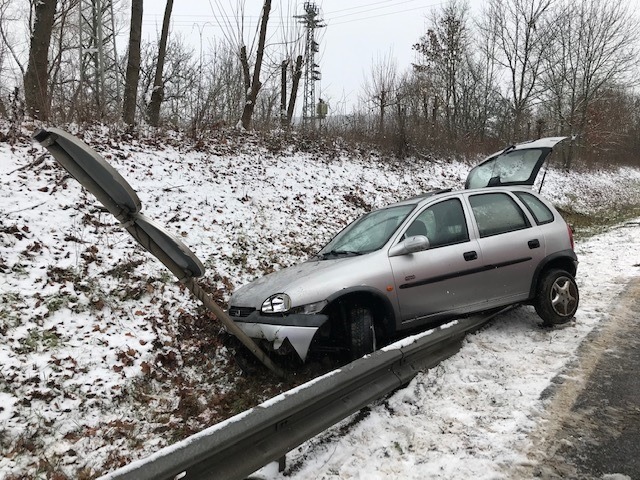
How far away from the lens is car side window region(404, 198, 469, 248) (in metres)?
4.78

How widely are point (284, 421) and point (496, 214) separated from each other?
12.1 ft

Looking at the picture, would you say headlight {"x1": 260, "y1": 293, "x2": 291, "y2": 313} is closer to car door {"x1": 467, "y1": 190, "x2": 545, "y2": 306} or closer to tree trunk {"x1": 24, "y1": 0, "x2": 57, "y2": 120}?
car door {"x1": 467, "y1": 190, "x2": 545, "y2": 306}

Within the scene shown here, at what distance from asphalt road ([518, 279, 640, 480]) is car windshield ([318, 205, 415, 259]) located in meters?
2.08

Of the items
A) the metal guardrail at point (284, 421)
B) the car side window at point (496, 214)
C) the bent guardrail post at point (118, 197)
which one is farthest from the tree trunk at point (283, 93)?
the metal guardrail at point (284, 421)

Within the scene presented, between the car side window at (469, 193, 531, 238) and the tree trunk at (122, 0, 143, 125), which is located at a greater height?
the tree trunk at (122, 0, 143, 125)

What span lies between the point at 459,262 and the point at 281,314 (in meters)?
1.99

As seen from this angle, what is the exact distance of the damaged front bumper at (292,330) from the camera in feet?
12.6

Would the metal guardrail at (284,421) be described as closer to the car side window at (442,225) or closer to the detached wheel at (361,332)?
the detached wheel at (361,332)

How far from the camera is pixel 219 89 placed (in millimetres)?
12828

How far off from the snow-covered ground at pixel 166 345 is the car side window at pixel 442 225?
1.16 m

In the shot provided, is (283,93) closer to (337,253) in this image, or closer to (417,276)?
(337,253)

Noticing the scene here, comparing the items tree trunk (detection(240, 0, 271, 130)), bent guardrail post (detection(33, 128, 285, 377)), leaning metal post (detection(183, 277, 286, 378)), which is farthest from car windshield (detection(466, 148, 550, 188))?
tree trunk (detection(240, 0, 271, 130))

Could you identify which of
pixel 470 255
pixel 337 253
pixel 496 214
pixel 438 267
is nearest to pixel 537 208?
pixel 496 214

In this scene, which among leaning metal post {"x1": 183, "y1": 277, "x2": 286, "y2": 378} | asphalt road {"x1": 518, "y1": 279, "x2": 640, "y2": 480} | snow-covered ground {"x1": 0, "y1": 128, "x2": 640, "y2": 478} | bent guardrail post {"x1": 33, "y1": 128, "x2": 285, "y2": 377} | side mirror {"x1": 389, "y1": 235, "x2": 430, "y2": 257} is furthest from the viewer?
side mirror {"x1": 389, "y1": 235, "x2": 430, "y2": 257}
